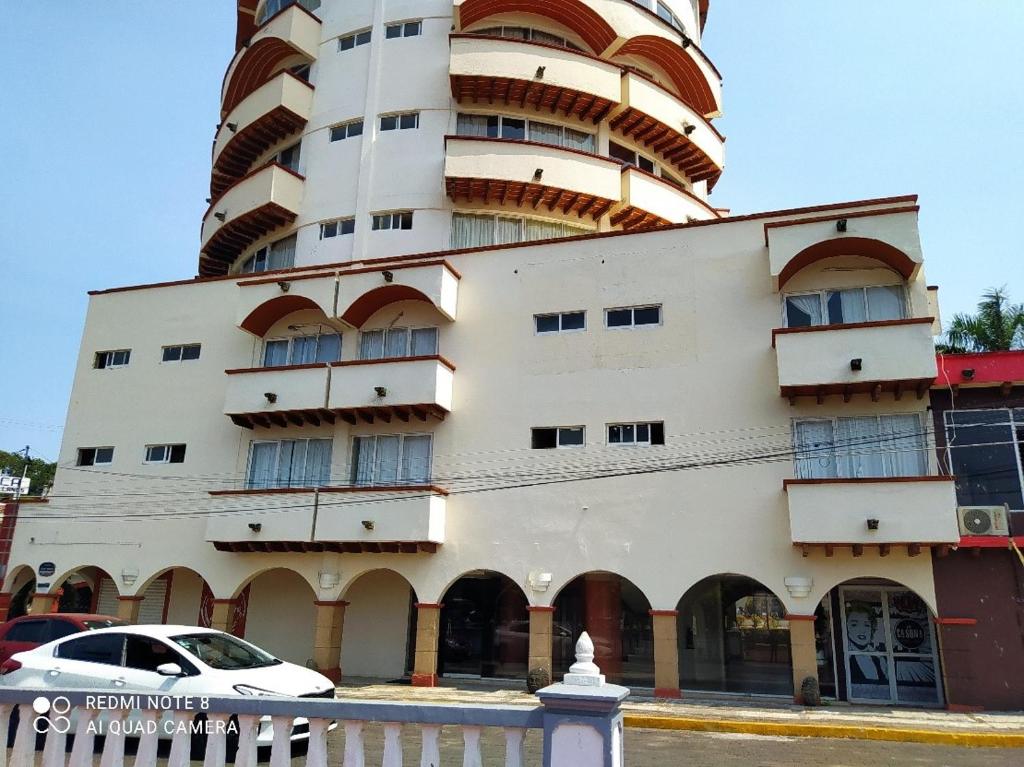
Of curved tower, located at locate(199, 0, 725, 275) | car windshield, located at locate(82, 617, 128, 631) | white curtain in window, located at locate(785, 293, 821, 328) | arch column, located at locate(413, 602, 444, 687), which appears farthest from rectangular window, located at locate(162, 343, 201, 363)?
white curtain in window, located at locate(785, 293, 821, 328)

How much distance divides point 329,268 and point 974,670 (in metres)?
18.5

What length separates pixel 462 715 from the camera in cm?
570

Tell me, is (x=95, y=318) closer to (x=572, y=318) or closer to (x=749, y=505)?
(x=572, y=318)

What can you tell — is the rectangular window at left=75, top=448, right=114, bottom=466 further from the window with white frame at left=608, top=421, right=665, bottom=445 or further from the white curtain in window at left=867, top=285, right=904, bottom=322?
the white curtain in window at left=867, top=285, right=904, bottom=322

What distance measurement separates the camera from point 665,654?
17.5 m

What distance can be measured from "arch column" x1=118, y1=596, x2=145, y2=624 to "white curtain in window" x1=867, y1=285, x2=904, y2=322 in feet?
66.9

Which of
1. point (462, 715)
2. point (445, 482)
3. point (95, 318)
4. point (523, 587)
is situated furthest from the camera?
point (95, 318)

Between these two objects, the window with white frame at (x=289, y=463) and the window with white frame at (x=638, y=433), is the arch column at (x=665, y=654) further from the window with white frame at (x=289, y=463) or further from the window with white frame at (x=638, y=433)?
the window with white frame at (x=289, y=463)

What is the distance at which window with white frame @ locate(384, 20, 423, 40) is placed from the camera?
27628 mm

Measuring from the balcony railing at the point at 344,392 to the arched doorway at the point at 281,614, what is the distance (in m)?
4.34

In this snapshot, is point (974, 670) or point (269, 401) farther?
point (269, 401)

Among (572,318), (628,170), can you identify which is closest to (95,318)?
(572,318)

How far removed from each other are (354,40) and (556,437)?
17.5 m
